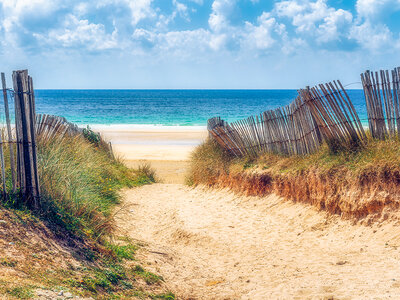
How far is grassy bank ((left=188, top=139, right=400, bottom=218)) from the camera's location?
6.24m

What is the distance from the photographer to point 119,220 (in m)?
7.68

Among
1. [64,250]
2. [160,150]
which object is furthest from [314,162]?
[160,150]

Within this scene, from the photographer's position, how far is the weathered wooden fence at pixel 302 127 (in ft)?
24.2

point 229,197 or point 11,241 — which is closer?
point 11,241

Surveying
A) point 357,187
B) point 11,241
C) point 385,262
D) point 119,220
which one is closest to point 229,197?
point 119,220

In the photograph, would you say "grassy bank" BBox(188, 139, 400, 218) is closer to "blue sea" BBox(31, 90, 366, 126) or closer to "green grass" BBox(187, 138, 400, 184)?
"green grass" BBox(187, 138, 400, 184)

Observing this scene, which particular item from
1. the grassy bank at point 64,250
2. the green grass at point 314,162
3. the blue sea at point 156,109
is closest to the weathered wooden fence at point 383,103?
the green grass at point 314,162

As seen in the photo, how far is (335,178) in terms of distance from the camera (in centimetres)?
682

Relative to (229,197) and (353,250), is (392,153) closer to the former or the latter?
(353,250)

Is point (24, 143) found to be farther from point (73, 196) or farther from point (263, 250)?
point (263, 250)

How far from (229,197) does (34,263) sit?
5534mm

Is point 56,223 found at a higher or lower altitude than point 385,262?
higher

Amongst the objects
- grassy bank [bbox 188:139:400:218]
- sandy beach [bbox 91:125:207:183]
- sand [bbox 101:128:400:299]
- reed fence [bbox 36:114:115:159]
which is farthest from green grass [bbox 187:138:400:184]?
reed fence [bbox 36:114:115:159]

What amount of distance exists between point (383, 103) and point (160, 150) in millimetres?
14024
